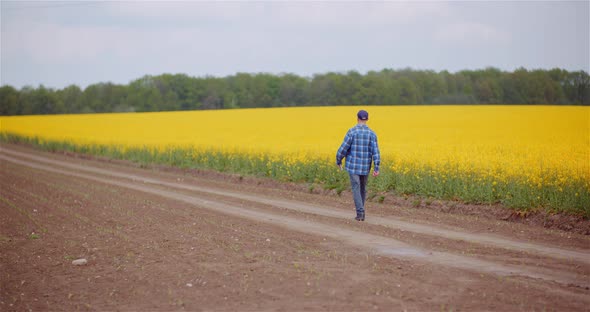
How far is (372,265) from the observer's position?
8.31 meters

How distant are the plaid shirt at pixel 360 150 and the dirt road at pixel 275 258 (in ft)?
3.54

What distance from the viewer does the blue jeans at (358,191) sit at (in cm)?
1268

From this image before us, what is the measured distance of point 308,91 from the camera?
70062mm

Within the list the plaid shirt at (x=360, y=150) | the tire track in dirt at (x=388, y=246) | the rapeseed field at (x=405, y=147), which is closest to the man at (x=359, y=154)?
the plaid shirt at (x=360, y=150)

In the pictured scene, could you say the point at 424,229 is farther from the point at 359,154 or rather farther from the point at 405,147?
the point at 405,147

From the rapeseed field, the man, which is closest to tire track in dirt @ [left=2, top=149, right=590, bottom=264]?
the man

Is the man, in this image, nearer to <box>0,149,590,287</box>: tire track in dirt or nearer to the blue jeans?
the blue jeans

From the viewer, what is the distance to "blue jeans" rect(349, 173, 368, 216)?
41.6ft

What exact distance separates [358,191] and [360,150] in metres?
0.83

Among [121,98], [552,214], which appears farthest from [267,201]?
[121,98]

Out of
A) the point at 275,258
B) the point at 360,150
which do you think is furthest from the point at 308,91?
the point at 275,258

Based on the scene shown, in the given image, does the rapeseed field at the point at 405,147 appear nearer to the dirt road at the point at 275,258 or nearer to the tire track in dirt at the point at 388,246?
the dirt road at the point at 275,258

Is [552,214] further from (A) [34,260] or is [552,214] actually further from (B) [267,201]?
(A) [34,260]

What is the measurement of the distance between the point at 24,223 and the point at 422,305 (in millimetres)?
9153
